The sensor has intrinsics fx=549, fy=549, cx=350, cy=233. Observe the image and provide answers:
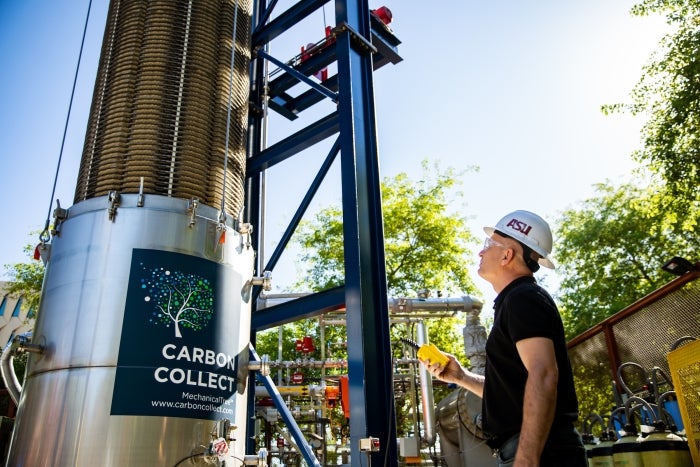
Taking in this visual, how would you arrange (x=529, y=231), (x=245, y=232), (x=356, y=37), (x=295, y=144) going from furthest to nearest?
(x=295, y=144) → (x=356, y=37) → (x=245, y=232) → (x=529, y=231)

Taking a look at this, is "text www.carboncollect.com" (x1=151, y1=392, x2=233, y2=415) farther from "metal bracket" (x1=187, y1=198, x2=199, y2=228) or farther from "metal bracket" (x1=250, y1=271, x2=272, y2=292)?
"metal bracket" (x1=187, y1=198, x2=199, y2=228)

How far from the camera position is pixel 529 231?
9.49 feet

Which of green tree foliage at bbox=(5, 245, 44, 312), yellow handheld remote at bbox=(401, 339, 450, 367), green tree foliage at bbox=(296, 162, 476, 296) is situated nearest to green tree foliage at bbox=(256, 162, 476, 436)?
green tree foliage at bbox=(296, 162, 476, 296)

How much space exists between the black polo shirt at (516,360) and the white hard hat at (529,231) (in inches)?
14.2

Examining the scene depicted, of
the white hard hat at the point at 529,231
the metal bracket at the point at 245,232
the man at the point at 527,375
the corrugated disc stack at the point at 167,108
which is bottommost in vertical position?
the man at the point at 527,375

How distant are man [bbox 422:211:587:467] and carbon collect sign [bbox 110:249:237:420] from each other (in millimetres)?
2416

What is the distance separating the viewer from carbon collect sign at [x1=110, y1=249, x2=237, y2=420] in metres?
4.07

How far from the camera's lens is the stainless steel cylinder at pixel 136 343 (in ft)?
12.9

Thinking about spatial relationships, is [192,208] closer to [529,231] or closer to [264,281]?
[264,281]

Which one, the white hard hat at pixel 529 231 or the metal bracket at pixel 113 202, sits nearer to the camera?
the white hard hat at pixel 529 231

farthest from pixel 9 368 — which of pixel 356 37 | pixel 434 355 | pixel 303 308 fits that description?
pixel 356 37

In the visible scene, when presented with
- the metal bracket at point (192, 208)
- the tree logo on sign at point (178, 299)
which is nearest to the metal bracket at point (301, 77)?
the metal bracket at point (192, 208)

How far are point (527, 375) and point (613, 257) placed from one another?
21188 millimetres

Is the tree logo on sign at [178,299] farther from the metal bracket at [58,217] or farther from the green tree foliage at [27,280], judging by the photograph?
the green tree foliage at [27,280]
